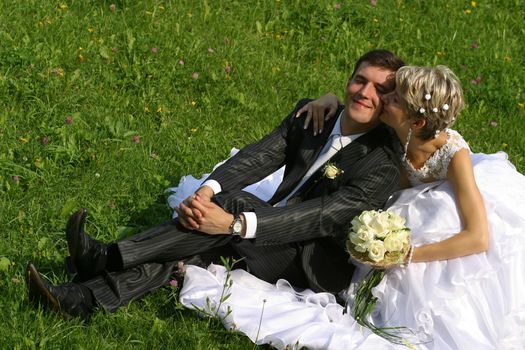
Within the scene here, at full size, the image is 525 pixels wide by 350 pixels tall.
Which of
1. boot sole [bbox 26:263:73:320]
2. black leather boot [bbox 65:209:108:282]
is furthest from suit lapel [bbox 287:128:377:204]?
boot sole [bbox 26:263:73:320]

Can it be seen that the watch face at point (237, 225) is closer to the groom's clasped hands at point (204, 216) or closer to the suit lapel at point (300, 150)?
the groom's clasped hands at point (204, 216)

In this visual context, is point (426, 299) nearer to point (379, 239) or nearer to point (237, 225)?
point (379, 239)

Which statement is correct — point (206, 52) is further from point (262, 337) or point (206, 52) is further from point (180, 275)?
point (262, 337)

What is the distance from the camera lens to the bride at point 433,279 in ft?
17.6

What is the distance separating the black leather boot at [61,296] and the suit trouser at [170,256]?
0.27 ft

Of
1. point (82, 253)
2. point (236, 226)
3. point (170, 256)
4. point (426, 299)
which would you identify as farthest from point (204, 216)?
point (426, 299)

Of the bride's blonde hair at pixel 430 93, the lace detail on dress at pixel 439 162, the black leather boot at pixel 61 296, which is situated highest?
the bride's blonde hair at pixel 430 93

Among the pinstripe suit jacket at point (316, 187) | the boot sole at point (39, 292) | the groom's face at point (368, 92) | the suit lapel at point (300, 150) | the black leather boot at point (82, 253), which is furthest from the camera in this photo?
the suit lapel at point (300, 150)

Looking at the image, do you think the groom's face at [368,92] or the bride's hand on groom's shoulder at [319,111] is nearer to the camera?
the groom's face at [368,92]

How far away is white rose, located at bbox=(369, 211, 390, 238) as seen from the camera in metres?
5.29

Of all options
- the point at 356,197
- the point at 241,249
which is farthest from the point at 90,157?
the point at 356,197

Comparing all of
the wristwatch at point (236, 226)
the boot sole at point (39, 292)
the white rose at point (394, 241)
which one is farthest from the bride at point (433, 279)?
the boot sole at point (39, 292)

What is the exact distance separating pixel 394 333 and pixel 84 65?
4.11 m

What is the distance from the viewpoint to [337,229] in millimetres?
5660
